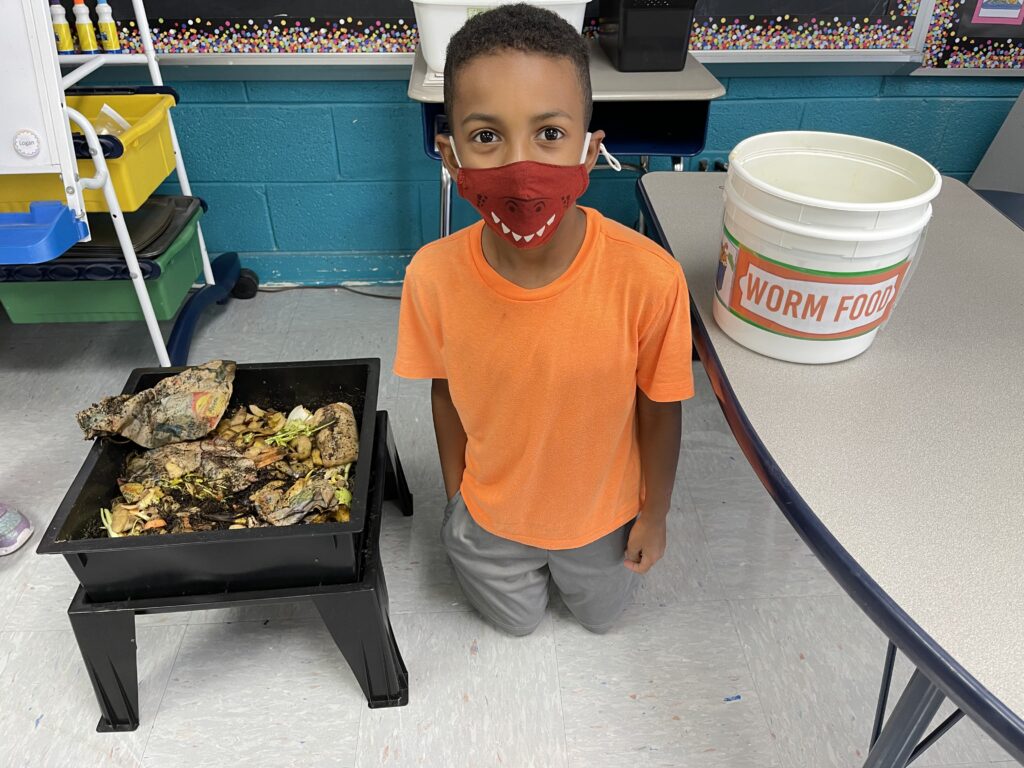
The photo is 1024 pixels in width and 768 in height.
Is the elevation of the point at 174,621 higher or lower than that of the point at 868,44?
lower

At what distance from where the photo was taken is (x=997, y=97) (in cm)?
225

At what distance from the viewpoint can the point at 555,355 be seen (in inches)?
35.9

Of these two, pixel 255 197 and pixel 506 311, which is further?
pixel 255 197

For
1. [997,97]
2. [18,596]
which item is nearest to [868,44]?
[997,97]

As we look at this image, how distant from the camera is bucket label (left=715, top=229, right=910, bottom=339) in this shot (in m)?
0.82

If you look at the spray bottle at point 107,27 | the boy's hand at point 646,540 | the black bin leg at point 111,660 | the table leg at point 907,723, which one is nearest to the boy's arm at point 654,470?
the boy's hand at point 646,540

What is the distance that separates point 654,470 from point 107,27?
1.83 meters

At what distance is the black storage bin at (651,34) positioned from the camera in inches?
70.7

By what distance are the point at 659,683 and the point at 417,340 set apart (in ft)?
2.60

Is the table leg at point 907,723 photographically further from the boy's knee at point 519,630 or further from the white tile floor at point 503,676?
the boy's knee at point 519,630

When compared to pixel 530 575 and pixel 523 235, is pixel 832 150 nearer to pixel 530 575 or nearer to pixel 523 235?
pixel 523 235

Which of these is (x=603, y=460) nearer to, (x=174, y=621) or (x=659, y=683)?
(x=659, y=683)

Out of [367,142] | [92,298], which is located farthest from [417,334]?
[367,142]

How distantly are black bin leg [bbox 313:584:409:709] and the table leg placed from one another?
0.74 meters
